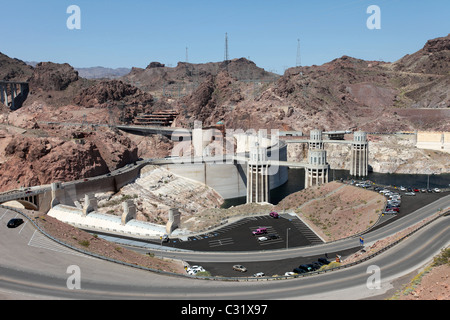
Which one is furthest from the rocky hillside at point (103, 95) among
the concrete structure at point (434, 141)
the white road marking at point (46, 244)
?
the white road marking at point (46, 244)

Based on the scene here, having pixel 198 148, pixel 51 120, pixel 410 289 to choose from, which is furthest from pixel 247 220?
pixel 51 120

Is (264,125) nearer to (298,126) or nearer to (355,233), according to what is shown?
(298,126)

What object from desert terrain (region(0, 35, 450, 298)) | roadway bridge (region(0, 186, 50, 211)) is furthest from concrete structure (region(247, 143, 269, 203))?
roadway bridge (region(0, 186, 50, 211))

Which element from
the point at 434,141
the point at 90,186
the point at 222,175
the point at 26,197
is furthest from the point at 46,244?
the point at 434,141

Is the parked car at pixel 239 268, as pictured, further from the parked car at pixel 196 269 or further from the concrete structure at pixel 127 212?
the concrete structure at pixel 127 212

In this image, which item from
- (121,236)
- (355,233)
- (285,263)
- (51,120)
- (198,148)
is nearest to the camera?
(285,263)

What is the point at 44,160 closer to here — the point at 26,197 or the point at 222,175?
the point at 26,197
